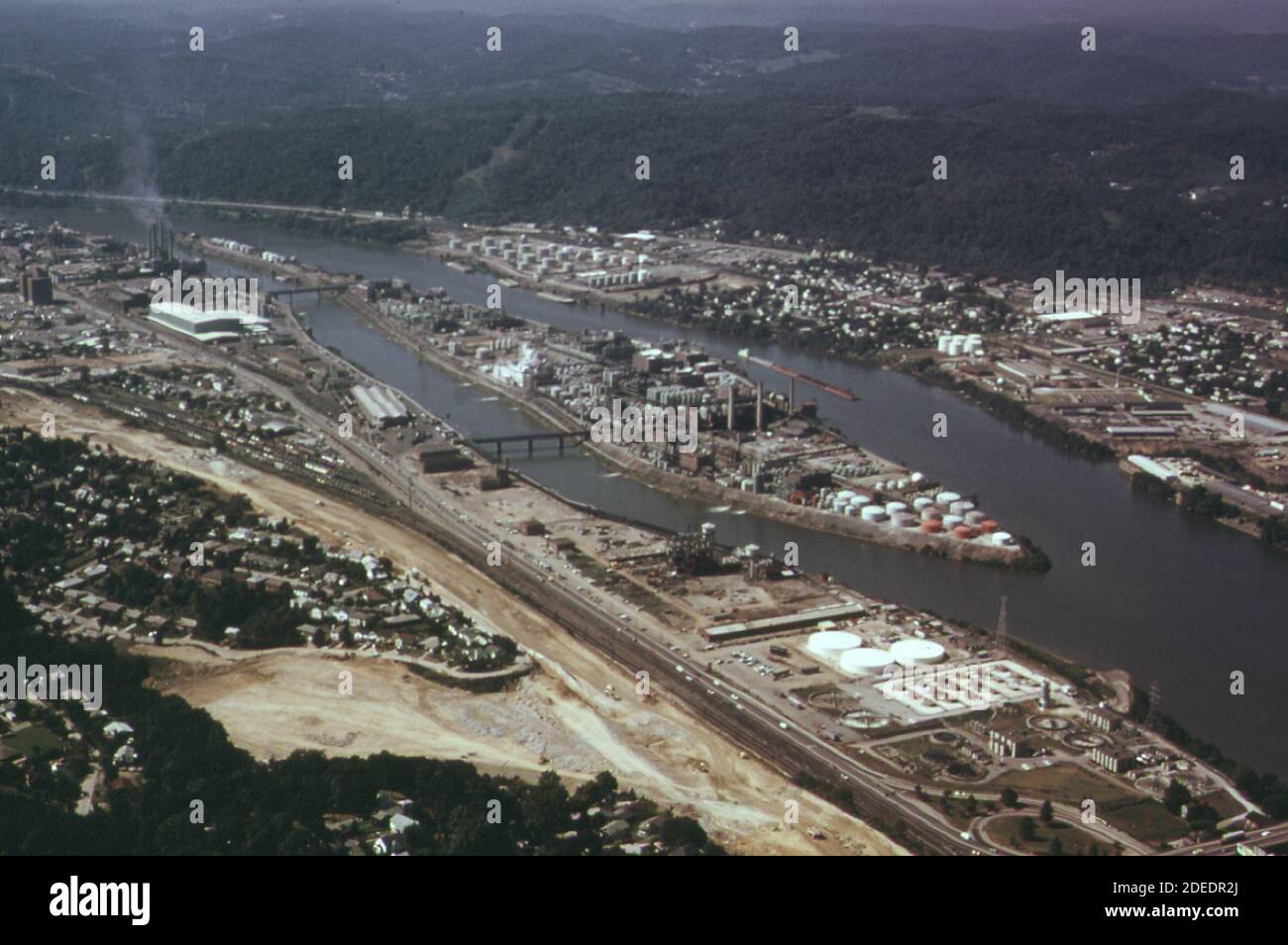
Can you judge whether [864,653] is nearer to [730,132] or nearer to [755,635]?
[755,635]

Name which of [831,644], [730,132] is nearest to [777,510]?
[831,644]

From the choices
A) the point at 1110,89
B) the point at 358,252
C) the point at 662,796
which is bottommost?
the point at 662,796

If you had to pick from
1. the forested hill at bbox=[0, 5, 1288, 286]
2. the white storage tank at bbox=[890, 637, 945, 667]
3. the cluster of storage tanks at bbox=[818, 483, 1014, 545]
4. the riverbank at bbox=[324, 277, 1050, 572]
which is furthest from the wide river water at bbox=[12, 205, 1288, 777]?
the forested hill at bbox=[0, 5, 1288, 286]

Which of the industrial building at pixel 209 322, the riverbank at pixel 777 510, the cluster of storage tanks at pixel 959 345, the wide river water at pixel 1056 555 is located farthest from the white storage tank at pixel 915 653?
the industrial building at pixel 209 322

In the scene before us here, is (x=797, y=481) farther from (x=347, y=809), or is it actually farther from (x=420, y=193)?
(x=420, y=193)

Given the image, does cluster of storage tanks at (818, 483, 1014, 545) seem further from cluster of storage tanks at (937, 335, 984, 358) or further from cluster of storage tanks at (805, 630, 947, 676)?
cluster of storage tanks at (937, 335, 984, 358)

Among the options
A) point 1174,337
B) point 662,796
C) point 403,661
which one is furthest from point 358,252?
point 662,796
